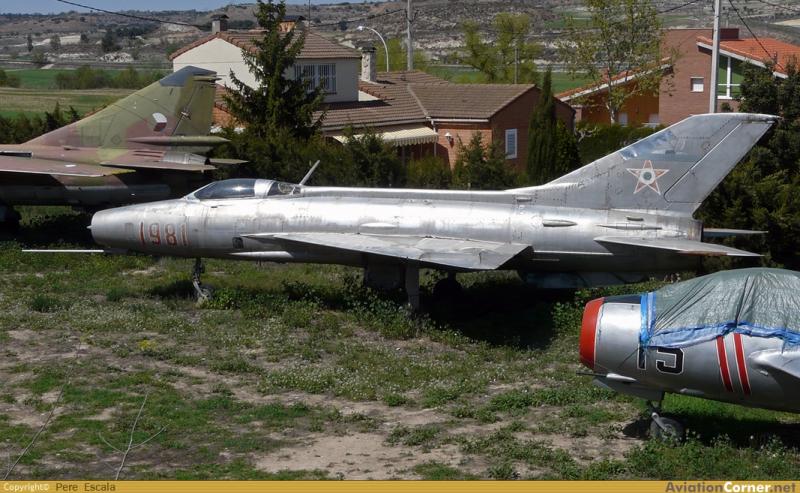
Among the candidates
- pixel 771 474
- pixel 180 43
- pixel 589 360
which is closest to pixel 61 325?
pixel 589 360

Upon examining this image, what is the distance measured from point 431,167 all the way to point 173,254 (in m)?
8.76

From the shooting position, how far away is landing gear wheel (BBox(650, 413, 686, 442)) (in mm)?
10328

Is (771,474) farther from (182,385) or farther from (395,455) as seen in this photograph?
(182,385)

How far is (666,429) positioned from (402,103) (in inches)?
1315

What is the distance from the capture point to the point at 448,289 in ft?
57.6

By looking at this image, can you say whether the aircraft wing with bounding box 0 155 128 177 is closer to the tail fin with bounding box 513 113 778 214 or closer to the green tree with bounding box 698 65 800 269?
the tail fin with bounding box 513 113 778 214

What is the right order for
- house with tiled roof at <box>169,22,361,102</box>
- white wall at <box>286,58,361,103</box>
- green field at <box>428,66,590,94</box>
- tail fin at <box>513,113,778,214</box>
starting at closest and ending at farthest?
tail fin at <box>513,113,778,214</box> → house with tiled roof at <box>169,22,361,102</box> → white wall at <box>286,58,361,103</box> → green field at <box>428,66,590,94</box>

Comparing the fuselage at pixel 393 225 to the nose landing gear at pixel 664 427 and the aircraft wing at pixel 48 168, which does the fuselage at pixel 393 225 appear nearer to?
the aircraft wing at pixel 48 168

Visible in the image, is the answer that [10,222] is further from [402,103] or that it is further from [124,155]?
[402,103]

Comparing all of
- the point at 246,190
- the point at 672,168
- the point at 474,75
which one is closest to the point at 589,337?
the point at 672,168

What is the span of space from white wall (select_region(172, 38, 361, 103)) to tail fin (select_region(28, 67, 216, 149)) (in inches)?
544

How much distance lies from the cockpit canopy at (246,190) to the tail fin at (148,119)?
22.7 ft

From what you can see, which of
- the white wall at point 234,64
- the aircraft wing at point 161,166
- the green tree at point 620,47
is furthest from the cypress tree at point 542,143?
the green tree at point 620,47

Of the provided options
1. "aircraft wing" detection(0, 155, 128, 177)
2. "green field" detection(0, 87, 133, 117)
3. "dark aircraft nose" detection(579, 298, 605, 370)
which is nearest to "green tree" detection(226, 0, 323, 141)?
"aircraft wing" detection(0, 155, 128, 177)
